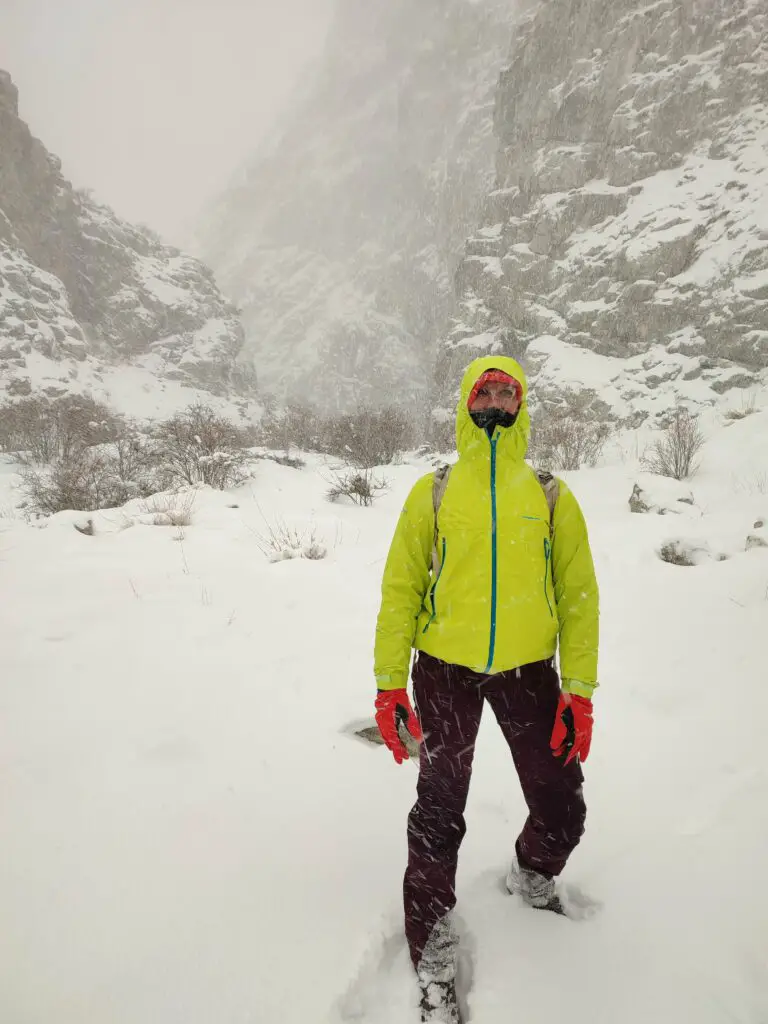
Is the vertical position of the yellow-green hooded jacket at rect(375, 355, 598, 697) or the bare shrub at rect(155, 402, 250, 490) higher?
the bare shrub at rect(155, 402, 250, 490)

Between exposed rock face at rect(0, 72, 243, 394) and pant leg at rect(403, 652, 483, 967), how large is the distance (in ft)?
199

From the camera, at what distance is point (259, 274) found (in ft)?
422

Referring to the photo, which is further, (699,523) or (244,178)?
(244,178)

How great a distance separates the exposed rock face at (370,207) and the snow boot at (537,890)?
94015mm

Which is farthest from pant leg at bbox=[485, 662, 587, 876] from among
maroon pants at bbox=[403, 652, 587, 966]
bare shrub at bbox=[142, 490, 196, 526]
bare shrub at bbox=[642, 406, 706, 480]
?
bare shrub at bbox=[642, 406, 706, 480]

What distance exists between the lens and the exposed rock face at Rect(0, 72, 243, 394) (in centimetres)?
5512

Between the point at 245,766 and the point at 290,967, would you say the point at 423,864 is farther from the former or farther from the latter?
the point at 245,766

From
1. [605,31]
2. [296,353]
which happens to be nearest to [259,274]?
[296,353]

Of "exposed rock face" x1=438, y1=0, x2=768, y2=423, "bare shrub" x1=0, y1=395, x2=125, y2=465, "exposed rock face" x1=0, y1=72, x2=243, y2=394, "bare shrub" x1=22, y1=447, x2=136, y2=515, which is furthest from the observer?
"exposed rock face" x1=0, y1=72, x2=243, y2=394

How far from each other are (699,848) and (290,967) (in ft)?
5.79

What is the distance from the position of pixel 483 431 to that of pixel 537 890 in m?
1.74

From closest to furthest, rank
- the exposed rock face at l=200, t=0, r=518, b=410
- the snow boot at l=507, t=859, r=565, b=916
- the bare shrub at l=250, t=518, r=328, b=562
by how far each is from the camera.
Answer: the snow boot at l=507, t=859, r=565, b=916
the bare shrub at l=250, t=518, r=328, b=562
the exposed rock face at l=200, t=0, r=518, b=410

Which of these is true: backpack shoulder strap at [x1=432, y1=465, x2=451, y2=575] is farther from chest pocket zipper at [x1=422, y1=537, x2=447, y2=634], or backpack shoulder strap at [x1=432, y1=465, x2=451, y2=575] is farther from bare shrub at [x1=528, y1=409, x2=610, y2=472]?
bare shrub at [x1=528, y1=409, x2=610, y2=472]

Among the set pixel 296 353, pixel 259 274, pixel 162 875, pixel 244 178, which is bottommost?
pixel 162 875
